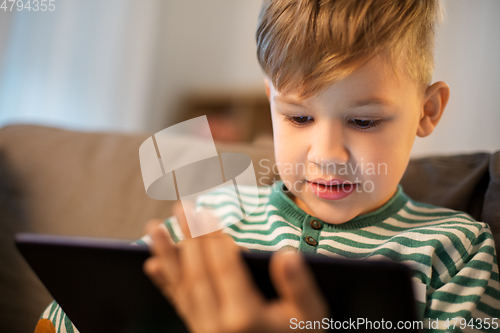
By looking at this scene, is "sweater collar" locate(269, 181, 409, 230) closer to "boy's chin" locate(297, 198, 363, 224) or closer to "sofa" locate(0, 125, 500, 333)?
"boy's chin" locate(297, 198, 363, 224)

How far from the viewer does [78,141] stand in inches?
38.9

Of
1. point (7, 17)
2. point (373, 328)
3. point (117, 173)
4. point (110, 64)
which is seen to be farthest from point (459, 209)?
point (110, 64)

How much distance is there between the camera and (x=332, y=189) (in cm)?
60

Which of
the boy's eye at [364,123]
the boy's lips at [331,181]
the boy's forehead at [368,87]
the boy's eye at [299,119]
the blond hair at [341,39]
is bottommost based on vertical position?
the boy's lips at [331,181]

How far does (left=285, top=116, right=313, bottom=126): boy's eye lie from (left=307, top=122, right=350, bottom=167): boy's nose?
0.09ft

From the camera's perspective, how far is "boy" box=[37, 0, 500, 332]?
53 centimetres

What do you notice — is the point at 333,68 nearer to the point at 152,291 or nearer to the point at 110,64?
the point at 152,291

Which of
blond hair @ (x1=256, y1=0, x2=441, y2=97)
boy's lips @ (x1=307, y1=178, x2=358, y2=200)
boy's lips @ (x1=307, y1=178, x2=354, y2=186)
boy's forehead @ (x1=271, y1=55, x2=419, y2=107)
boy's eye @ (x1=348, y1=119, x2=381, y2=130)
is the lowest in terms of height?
boy's lips @ (x1=307, y1=178, x2=358, y2=200)

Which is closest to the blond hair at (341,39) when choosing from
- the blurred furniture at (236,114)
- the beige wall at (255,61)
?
the beige wall at (255,61)

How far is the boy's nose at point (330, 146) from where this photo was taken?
1.78 ft

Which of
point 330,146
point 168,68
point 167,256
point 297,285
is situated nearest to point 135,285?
point 167,256

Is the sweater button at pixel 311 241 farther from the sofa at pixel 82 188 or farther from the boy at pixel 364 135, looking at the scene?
the sofa at pixel 82 188

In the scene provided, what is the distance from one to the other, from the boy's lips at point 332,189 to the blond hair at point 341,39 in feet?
0.45

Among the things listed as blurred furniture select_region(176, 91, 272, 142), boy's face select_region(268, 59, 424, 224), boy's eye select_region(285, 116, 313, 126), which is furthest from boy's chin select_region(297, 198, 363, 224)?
blurred furniture select_region(176, 91, 272, 142)
